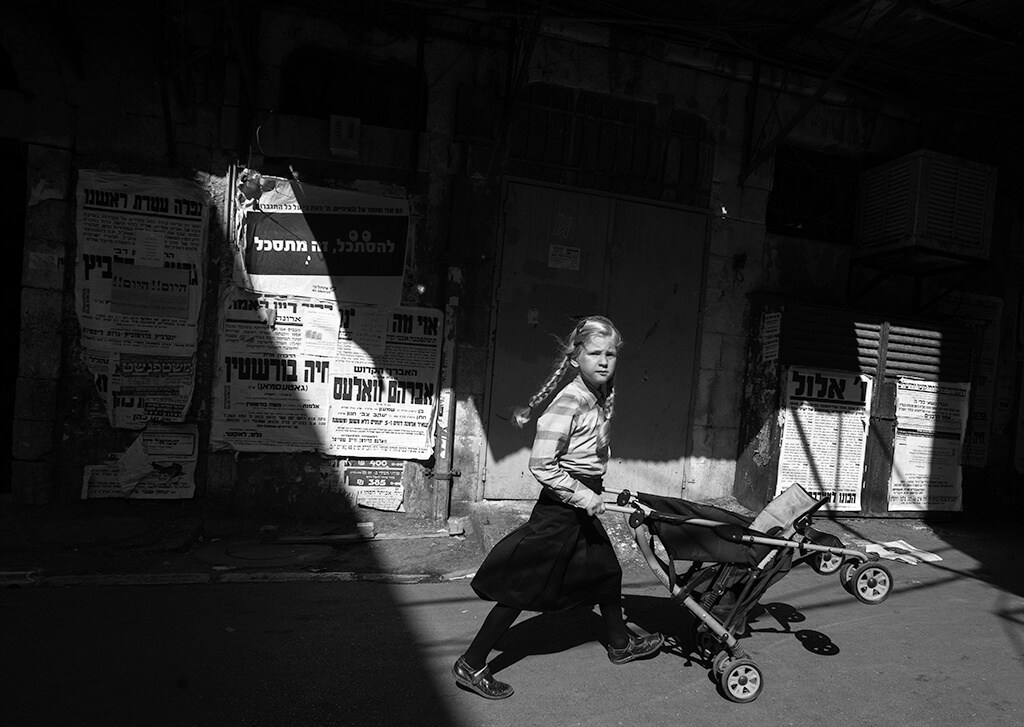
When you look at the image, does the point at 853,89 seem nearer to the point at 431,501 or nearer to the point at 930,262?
the point at 930,262

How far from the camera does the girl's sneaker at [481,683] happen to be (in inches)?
120

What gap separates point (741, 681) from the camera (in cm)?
316

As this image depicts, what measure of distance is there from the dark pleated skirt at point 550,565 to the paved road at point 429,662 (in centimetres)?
47

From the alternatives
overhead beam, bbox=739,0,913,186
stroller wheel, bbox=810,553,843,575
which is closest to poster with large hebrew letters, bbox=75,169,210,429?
stroller wheel, bbox=810,553,843,575

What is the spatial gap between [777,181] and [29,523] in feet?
26.3

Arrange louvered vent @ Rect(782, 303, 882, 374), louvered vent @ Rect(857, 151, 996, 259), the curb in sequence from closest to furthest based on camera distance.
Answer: the curb
louvered vent @ Rect(782, 303, 882, 374)
louvered vent @ Rect(857, 151, 996, 259)

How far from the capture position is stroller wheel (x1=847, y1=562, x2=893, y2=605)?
10.8 feet

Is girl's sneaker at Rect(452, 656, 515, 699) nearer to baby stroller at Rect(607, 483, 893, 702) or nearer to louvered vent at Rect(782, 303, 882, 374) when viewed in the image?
baby stroller at Rect(607, 483, 893, 702)

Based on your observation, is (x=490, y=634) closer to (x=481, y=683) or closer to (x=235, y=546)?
(x=481, y=683)

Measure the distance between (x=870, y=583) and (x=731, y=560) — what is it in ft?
2.35

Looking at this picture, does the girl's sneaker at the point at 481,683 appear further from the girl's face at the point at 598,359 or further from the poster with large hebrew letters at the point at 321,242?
the poster with large hebrew letters at the point at 321,242

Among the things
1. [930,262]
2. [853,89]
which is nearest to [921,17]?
[853,89]

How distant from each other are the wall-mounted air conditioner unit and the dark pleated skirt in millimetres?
3971

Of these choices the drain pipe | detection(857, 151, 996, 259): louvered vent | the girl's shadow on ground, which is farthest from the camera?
detection(857, 151, 996, 259): louvered vent
